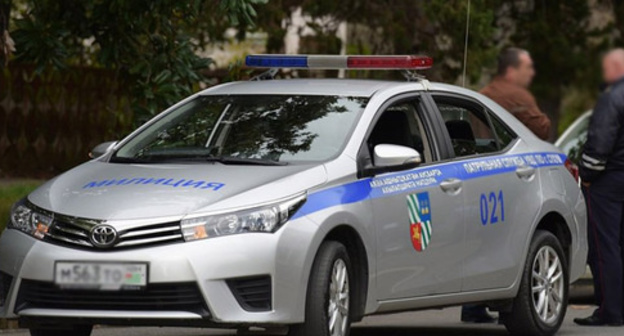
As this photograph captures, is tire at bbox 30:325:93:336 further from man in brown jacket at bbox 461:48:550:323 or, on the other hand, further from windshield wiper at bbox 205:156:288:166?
man in brown jacket at bbox 461:48:550:323

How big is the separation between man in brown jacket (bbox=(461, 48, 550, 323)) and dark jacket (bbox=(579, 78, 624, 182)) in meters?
0.84

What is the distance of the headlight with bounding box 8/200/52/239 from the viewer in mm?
8367

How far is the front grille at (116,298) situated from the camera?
26.6ft

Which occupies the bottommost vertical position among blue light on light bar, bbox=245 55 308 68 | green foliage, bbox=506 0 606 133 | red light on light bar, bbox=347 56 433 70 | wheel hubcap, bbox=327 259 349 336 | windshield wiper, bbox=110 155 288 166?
green foliage, bbox=506 0 606 133

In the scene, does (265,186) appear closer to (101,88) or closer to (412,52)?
(412,52)

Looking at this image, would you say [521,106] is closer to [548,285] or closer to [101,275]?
[548,285]

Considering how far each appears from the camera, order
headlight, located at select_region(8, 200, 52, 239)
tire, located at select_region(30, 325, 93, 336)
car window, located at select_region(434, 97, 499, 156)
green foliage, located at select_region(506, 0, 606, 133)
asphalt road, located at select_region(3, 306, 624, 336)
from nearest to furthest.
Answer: headlight, located at select_region(8, 200, 52, 239)
tire, located at select_region(30, 325, 93, 336)
car window, located at select_region(434, 97, 499, 156)
asphalt road, located at select_region(3, 306, 624, 336)
green foliage, located at select_region(506, 0, 606, 133)

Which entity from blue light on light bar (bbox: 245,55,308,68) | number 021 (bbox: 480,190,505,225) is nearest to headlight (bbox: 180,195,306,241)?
blue light on light bar (bbox: 245,55,308,68)

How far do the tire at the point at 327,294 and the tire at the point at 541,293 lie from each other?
1.92 meters

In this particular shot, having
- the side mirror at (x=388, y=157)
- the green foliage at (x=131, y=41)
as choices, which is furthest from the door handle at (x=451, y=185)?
the green foliage at (x=131, y=41)

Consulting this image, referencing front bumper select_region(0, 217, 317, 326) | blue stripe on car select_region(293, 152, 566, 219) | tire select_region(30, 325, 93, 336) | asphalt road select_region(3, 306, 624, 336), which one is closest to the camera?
front bumper select_region(0, 217, 317, 326)

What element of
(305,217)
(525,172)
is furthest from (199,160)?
(525,172)

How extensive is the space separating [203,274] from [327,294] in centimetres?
71

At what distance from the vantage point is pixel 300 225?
8.27 metres
